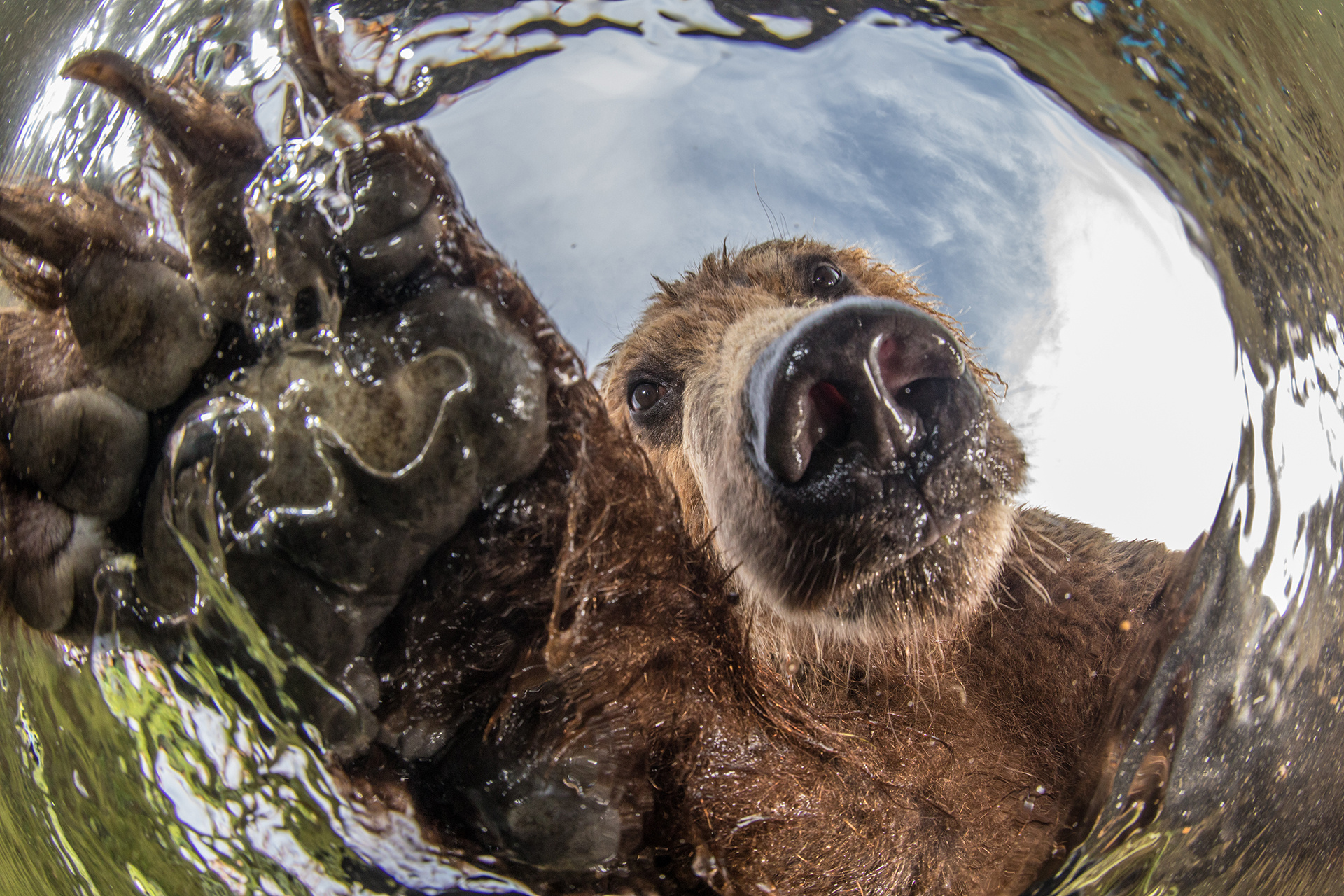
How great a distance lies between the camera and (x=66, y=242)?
2.96 ft

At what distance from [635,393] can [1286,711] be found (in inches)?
58.6

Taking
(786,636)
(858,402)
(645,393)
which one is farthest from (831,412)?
(645,393)

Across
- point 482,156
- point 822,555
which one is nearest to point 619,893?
point 822,555

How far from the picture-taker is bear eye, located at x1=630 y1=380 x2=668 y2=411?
219cm

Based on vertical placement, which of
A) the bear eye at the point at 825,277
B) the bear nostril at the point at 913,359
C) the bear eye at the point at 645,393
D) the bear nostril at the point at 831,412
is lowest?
the bear eye at the point at 645,393

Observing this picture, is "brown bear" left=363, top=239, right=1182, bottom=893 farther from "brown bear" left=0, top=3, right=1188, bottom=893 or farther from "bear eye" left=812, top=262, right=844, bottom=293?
"bear eye" left=812, top=262, right=844, bottom=293

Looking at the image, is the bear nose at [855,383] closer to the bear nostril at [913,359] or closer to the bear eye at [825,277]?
the bear nostril at [913,359]

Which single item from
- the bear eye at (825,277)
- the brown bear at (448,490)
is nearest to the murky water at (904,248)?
the brown bear at (448,490)

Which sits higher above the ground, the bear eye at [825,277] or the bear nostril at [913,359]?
the bear nostril at [913,359]

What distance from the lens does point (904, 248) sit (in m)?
1.33

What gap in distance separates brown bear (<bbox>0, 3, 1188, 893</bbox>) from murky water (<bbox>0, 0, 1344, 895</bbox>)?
0.08 metres

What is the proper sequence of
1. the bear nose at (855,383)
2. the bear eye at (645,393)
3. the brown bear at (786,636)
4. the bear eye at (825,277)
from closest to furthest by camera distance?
the brown bear at (786,636) → the bear nose at (855,383) → the bear eye at (645,393) → the bear eye at (825,277)

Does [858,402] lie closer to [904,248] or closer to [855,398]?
[855,398]

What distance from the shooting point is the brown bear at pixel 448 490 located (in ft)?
2.85
